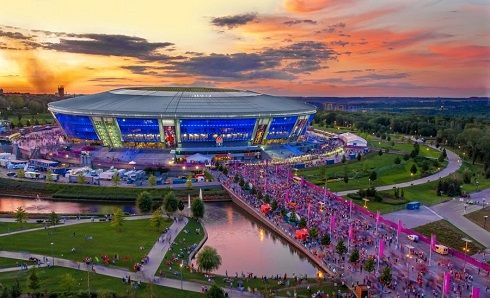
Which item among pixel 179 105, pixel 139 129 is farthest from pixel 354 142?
pixel 139 129

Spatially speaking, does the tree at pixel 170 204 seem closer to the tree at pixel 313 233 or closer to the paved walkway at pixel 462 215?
the tree at pixel 313 233

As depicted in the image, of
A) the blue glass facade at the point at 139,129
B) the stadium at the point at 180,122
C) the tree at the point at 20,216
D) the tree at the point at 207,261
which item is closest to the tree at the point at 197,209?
the tree at the point at 207,261

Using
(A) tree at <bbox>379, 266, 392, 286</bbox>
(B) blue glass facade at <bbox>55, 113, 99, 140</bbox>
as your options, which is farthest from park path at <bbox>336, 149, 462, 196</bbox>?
(B) blue glass facade at <bbox>55, 113, 99, 140</bbox>

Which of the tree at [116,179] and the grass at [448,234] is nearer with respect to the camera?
the grass at [448,234]

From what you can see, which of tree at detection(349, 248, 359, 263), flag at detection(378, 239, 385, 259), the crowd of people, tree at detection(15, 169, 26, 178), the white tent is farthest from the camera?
the white tent

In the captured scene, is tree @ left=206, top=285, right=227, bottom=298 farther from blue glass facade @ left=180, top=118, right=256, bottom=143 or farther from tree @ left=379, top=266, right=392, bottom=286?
blue glass facade @ left=180, top=118, right=256, bottom=143
